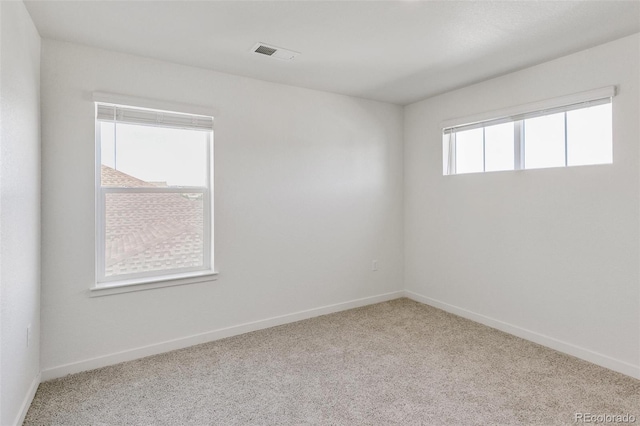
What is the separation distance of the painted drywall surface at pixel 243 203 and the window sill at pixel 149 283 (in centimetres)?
5

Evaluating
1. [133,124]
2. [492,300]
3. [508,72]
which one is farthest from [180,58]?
[492,300]

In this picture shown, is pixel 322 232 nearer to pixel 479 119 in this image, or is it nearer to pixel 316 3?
pixel 479 119

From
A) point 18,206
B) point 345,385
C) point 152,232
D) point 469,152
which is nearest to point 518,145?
point 469,152

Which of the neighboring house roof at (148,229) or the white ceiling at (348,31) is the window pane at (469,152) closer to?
the white ceiling at (348,31)

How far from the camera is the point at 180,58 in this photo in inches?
109

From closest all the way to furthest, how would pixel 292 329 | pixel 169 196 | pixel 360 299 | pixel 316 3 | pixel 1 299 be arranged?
pixel 1 299 < pixel 316 3 < pixel 169 196 < pixel 292 329 < pixel 360 299

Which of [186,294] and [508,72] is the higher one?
[508,72]

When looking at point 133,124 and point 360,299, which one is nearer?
point 133,124

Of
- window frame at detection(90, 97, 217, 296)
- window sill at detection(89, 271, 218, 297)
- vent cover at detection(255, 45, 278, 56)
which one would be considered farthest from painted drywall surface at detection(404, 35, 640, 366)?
window sill at detection(89, 271, 218, 297)

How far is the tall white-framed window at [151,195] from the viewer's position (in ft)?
8.82

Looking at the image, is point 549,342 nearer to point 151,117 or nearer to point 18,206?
point 151,117

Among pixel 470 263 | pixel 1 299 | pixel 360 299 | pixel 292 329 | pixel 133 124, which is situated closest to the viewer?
pixel 1 299

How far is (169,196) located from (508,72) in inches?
128

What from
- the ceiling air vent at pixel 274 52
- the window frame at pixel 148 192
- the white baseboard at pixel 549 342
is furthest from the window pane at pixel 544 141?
the window frame at pixel 148 192
